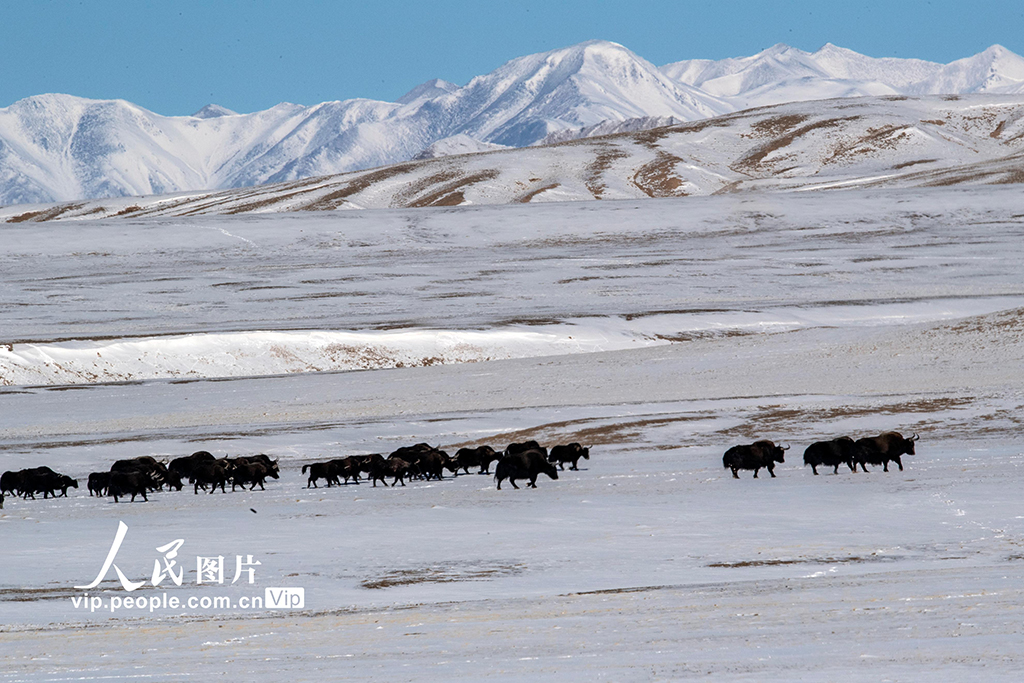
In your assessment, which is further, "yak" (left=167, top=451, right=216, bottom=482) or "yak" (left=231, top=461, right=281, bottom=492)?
"yak" (left=167, top=451, right=216, bottom=482)

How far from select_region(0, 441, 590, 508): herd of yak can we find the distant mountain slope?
84642 millimetres

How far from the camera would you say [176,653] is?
28.9 feet

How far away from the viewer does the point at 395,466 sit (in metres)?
16.9

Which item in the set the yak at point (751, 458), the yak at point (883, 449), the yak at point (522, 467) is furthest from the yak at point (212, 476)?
the yak at point (883, 449)

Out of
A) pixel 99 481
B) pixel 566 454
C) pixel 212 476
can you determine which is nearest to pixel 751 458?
pixel 566 454

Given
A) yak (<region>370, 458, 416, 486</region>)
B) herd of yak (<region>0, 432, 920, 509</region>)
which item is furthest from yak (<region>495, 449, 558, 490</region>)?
yak (<region>370, 458, 416, 486</region>)

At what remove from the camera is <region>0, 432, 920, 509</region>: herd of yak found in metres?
15.9

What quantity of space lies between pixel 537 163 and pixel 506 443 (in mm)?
108177

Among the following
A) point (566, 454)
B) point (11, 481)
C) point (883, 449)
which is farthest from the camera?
point (566, 454)

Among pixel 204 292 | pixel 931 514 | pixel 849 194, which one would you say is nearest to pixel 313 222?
pixel 204 292

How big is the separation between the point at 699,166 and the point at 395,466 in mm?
114924

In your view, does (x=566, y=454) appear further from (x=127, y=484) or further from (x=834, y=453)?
(x=127, y=484)

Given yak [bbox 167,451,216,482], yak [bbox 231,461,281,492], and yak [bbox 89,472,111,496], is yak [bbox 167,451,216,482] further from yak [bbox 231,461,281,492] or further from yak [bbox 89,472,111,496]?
yak [bbox 89,472,111,496]

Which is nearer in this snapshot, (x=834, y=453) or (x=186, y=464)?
(x=834, y=453)
